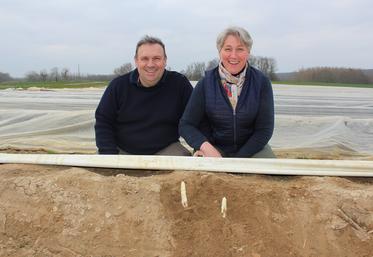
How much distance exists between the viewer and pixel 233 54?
304 centimetres

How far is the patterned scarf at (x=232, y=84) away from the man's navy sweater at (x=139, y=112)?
20.0 inches

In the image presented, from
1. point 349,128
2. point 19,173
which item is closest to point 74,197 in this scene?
point 19,173

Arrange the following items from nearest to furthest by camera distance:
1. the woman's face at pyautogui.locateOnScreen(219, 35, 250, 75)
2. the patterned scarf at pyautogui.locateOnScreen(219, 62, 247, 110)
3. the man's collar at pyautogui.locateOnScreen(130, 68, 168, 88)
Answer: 1. the woman's face at pyautogui.locateOnScreen(219, 35, 250, 75)
2. the patterned scarf at pyautogui.locateOnScreen(219, 62, 247, 110)
3. the man's collar at pyautogui.locateOnScreen(130, 68, 168, 88)

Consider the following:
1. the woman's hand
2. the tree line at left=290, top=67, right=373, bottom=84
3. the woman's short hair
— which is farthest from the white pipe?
the tree line at left=290, top=67, right=373, bottom=84

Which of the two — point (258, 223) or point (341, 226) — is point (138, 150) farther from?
point (341, 226)

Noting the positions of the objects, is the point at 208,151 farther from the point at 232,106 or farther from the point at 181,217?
the point at 181,217

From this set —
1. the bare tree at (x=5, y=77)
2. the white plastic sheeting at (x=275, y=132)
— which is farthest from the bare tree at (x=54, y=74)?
the white plastic sheeting at (x=275, y=132)

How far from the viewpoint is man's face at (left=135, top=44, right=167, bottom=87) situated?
10.8ft

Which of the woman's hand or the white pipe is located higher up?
the woman's hand

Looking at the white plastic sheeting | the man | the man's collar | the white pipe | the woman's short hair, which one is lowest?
the white plastic sheeting

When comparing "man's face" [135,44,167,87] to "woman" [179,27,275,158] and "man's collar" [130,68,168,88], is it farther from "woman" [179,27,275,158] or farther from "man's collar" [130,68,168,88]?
"woman" [179,27,275,158]

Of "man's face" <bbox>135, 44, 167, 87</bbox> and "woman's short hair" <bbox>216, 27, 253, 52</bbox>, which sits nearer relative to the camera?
"woman's short hair" <bbox>216, 27, 253, 52</bbox>

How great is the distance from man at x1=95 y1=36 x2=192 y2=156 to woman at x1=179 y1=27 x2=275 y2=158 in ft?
1.04

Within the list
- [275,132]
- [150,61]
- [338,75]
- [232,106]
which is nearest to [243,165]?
[232,106]
